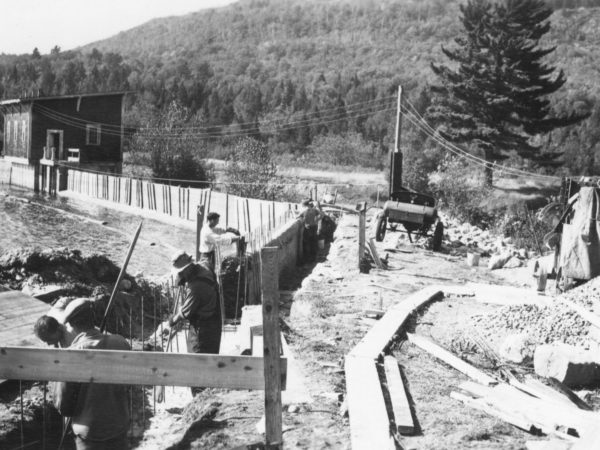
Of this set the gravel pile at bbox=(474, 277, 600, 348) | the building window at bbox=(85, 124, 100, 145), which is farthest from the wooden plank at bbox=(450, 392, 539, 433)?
the building window at bbox=(85, 124, 100, 145)

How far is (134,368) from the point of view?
427 cm

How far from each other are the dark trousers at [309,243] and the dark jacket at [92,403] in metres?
14.0

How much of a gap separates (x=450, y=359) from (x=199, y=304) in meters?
2.89

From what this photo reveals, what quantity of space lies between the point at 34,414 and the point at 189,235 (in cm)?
2405

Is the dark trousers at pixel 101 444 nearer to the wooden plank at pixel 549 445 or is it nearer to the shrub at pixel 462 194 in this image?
the wooden plank at pixel 549 445

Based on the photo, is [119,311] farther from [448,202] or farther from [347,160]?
[347,160]

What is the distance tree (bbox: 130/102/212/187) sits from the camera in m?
48.1

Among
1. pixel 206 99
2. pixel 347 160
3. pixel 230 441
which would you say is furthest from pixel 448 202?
pixel 206 99

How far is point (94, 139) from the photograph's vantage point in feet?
162

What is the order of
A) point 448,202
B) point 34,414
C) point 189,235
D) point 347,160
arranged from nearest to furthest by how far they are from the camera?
point 34,414 → point 189,235 → point 448,202 → point 347,160

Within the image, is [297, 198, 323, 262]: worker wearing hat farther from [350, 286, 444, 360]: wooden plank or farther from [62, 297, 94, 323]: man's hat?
[62, 297, 94, 323]: man's hat

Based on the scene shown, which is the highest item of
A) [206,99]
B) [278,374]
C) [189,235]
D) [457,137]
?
[206,99]

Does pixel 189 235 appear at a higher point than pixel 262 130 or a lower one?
lower

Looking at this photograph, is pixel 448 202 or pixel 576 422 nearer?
pixel 576 422
